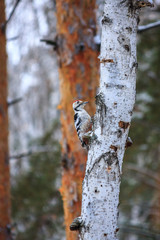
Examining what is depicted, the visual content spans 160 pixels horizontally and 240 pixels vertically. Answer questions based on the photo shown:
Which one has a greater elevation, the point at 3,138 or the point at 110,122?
the point at 3,138

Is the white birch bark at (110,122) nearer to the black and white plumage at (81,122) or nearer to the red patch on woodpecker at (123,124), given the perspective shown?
the red patch on woodpecker at (123,124)

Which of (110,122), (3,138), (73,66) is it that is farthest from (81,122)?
(3,138)

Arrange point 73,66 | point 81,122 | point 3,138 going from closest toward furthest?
point 81,122 → point 73,66 → point 3,138

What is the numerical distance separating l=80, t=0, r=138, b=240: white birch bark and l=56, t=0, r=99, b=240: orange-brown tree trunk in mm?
1343

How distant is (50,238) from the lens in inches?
243

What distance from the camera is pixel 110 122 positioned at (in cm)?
135

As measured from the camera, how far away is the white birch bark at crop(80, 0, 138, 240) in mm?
1320

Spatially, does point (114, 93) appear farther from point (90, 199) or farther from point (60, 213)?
point (60, 213)

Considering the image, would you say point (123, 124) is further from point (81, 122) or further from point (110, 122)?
point (81, 122)

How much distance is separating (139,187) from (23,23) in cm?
580

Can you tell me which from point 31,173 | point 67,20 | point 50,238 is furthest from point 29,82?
point 67,20

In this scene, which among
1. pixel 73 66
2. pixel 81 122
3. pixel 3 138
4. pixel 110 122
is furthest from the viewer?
pixel 3 138

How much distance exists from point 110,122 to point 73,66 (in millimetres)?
1605

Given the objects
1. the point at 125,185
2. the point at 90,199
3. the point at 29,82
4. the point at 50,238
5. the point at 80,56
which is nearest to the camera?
the point at 90,199
